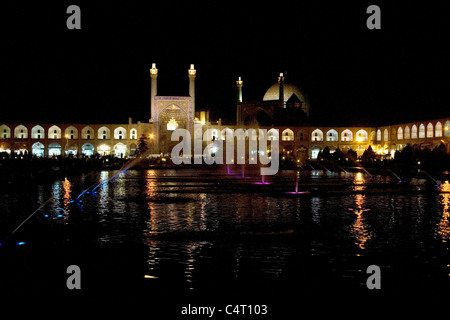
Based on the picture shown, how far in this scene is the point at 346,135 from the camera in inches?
2734

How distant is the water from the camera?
5871mm

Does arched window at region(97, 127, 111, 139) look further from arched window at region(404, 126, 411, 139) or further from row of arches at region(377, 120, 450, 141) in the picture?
arched window at region(404, 126, 411, 139)

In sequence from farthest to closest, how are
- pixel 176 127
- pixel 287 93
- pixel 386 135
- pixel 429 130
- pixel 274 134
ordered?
1. pixel 287 93
2. pixel 176 127
3. pixel 274 134
4. pixel 386 135
5. pixel 429 130

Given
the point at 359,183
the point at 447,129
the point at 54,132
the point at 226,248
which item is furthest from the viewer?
the point at 54,132

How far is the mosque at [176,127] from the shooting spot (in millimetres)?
68125

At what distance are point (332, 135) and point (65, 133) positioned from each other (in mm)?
33047

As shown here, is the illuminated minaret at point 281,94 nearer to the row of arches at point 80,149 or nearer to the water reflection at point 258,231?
the row of arches at point 80,149

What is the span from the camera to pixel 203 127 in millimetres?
68312

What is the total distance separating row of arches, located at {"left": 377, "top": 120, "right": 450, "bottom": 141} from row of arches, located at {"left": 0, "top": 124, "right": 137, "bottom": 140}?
31.0m

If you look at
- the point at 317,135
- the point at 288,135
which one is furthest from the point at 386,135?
the point at 288,135

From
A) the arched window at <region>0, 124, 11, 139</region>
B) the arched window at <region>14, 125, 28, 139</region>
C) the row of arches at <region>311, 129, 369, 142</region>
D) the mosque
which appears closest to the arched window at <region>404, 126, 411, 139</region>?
the mosque

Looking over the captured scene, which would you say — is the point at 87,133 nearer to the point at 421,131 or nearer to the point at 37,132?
the point at 37,132
